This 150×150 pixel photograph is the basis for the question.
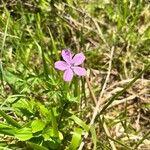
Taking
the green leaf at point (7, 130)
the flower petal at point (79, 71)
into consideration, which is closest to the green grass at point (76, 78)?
the green leaf at point (7, 130)

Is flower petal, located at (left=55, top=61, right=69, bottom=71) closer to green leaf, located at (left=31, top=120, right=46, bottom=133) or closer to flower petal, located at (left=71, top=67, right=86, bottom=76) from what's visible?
flower petal, located at (left=71, top=67, right=86, bottom=76)

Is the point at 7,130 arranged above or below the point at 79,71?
below

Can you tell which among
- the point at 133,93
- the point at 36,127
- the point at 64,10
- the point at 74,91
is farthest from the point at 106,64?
the point at 36,127

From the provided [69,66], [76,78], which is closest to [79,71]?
[69,66]

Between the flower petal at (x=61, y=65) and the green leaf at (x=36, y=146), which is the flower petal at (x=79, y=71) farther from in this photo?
the green leaf at (x=36, y=146)

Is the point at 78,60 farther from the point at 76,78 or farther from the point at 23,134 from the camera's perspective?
the point at 23,134

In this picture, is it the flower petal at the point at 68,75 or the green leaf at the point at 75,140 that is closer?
the flower petal at the point at 68,75

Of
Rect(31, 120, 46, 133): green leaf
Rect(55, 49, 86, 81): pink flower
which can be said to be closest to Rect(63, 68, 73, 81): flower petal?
Rect(55, 49, 86, 81): pink flower

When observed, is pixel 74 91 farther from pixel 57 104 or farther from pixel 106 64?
pixel 106 64
